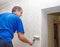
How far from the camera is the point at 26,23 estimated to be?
2.40 metres

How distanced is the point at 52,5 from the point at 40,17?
275 millimetres

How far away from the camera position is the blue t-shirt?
1716 mm

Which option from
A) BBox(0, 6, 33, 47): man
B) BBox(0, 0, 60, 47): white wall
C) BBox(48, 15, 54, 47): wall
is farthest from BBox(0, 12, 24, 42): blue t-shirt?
BBox(48, 15, 54, 47): wall

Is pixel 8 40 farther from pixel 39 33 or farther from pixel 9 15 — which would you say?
pixel 39 33

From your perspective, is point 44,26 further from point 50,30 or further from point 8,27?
point 8,27

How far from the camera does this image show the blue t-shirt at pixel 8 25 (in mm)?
1716

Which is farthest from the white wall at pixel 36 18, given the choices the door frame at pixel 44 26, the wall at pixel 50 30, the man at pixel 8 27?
the man at pixel 8 27

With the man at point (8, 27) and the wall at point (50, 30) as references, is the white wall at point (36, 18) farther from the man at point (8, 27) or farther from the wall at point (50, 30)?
the man at point (8, 27)

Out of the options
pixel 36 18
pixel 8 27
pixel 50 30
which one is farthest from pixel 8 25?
pixel 50 30

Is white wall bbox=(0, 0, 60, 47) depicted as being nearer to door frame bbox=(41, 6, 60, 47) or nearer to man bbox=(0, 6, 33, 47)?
door frame bbox=(41, 6, 60, 47)

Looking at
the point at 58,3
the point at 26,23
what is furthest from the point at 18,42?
the point at 58,3

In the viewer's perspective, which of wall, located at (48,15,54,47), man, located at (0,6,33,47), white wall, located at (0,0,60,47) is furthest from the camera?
wall, located at (48,15,54,47)

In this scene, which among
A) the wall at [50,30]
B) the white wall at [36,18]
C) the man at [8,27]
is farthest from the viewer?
the wall at [50,30]

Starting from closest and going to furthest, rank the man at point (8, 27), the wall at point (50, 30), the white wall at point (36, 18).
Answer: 1. the man at point (8, 27)
2. the white wall at point (36, 18)
3. the wall at point (50, 30)
